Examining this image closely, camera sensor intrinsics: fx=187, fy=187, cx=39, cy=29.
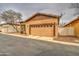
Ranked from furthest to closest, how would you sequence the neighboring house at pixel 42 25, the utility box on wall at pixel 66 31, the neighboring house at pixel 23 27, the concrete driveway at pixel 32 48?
1. the neighboring house at pixel 23 27
2. the neighboring house at pixel 42 25
3. the utility box on wall at pixel 66 31
4. the concrete driveway at pixel 32 48

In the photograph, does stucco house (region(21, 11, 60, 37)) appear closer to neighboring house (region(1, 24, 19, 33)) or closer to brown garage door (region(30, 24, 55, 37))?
brown garage door (region(30, 24, 55, 37))

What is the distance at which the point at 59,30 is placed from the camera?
5.64 metres

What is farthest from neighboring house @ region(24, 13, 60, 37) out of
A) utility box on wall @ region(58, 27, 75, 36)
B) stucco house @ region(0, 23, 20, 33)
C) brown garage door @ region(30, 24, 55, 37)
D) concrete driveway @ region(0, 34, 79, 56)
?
stucco house @ region(0, 23, 20, 33)

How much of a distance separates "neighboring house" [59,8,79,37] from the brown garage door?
0.33m

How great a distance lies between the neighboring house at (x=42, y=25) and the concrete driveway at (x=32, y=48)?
30 centimetres

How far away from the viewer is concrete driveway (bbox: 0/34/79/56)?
5441mm

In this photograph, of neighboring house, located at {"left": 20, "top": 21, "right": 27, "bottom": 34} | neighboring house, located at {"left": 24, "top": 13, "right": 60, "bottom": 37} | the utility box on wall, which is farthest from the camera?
neighboring house, located at {"left": 20, "top": 21, "right": 27, "bottom": 34}

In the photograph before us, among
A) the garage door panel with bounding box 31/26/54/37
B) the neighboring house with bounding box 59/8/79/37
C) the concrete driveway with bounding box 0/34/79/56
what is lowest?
the concrete driveway with bounding box 0/34/79/56

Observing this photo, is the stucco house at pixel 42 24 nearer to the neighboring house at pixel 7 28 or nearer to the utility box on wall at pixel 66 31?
the utility box on wall at pixel 66 31

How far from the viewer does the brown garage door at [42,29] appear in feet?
18.9

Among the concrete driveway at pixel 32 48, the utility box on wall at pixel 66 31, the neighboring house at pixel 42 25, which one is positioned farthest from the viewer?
the neighboring house at pixel 42 25

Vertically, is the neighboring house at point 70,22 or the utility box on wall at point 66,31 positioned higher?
the neighboring house at point 70,22

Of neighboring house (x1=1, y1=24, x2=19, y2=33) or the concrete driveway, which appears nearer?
the concrete driveway

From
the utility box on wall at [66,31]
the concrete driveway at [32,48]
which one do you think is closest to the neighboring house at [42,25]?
the utility box on wall at [66,31]
